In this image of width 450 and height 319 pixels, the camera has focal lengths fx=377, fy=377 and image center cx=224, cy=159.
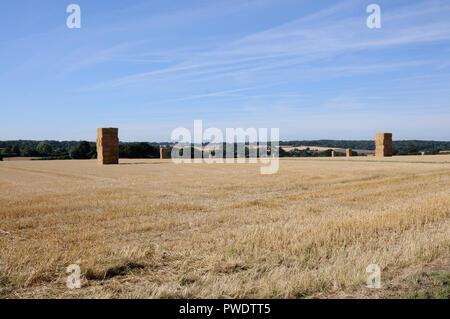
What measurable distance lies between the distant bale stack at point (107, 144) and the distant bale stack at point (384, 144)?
93.4 feet

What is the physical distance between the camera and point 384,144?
138 feet

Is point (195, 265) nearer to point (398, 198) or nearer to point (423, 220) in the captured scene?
point (423, 220)

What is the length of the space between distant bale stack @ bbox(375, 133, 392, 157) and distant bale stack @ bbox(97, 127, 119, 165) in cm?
2846

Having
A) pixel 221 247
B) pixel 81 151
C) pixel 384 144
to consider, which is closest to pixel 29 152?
pixel 81 151

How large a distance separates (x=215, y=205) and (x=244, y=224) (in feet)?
8.35

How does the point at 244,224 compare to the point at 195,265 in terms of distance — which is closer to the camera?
the point at 195,265

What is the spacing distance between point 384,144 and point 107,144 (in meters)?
29.6
